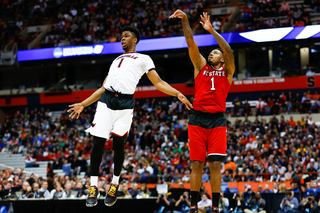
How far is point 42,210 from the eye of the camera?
1322 centimetres

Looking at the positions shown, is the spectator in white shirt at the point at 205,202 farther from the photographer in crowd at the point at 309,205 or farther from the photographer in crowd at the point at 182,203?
the photographer in crowd at the point at 309,205

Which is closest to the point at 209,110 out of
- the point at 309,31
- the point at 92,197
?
the point at 92,197

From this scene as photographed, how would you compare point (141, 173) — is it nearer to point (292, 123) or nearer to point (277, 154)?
point (277, 154)

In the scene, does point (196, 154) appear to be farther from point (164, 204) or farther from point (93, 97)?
point (164, 204)

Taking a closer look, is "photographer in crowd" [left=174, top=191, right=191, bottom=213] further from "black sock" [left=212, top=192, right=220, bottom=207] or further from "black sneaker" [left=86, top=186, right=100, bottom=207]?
"black sneaker" [left=86, top=186, right=100, bottom=207]

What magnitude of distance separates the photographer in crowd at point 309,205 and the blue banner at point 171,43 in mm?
14197

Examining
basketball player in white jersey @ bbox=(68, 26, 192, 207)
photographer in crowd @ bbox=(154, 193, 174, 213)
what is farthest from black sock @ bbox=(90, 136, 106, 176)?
photographer in crowd @ bbox=(154, 193, 174, 213)

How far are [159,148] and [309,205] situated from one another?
1004 centimetres

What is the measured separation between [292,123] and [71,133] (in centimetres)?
1352

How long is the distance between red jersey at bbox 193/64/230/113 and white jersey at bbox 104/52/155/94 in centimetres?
102

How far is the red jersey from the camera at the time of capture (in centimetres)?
707

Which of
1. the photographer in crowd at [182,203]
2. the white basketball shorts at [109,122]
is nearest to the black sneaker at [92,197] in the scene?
the white basketball shorts at [109,122]

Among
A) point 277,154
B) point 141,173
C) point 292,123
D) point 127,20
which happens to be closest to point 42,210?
point 141,173

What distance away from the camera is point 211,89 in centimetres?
705
